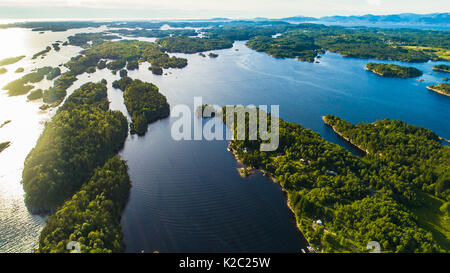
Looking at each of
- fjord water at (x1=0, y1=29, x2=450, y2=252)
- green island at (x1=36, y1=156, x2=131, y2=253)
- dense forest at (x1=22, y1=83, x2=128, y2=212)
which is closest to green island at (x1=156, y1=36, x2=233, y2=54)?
fjord water at (x1=0, y1=29, x2=450, y2=252)

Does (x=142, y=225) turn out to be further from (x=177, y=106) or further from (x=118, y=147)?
(x=177, y=106)

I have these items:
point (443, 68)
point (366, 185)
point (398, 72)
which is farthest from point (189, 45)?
point (366, 185)

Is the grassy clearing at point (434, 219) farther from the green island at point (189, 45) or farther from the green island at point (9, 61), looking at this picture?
the green island at point (9, 61)

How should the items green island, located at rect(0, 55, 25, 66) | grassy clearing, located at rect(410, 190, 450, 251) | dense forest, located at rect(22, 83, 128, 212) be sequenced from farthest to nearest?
green island, located at rect(0, 55, 25, 66)
dense forest, located at rect(22, 83, 128, 212)
grassy clearing, located at rect(410, 190, 450, 251)

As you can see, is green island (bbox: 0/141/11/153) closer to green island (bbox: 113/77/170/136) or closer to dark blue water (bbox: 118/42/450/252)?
dark blue water (bbox: 118/42/450/252)

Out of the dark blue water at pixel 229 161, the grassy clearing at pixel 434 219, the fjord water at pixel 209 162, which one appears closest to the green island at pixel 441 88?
the fjord water at pixel 209 162

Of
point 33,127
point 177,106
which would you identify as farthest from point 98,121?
point 177,106
